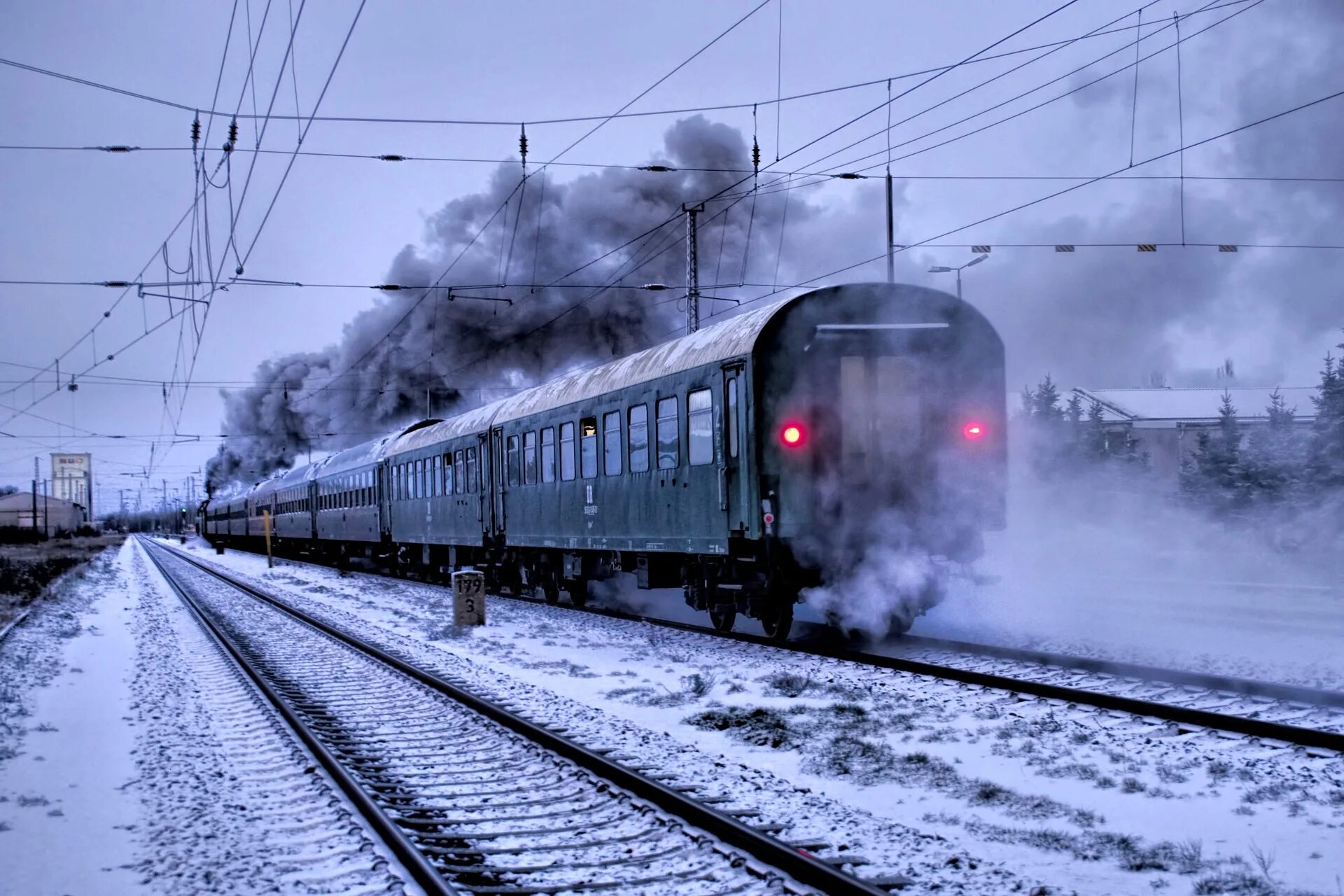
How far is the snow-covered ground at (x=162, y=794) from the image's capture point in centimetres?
541

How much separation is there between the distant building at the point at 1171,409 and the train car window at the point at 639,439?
3529 cm

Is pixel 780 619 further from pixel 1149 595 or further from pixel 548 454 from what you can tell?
pixel 1149 595

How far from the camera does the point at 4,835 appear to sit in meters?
6.27

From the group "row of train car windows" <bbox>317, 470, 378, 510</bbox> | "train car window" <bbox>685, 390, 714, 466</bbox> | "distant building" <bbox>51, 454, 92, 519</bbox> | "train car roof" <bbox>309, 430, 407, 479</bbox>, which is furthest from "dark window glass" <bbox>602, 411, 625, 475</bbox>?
"distant building" <bbox>51, 454, 92, 519</bbox>

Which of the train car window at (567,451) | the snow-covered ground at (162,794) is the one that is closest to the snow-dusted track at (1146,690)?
the snow-covered ground at (162,794)

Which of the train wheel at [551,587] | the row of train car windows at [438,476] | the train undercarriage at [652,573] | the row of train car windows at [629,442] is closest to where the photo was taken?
the train undercarriage at [652,573]

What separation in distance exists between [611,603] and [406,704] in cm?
963

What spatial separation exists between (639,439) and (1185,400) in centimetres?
5420

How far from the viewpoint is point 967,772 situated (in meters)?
6.85

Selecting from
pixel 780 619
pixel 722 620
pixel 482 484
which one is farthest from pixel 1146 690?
pixel 482 484

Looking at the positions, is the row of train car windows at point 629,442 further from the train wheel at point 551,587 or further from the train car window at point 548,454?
the train wheel at point 551,587

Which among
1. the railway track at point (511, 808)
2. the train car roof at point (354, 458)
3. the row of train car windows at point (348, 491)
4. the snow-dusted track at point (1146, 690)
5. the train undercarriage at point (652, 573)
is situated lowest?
the railway track at point (511, 808)

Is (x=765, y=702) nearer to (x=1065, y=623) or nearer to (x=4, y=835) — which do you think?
(x=4, y=835)

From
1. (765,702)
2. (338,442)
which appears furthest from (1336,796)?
→ (338,442)
